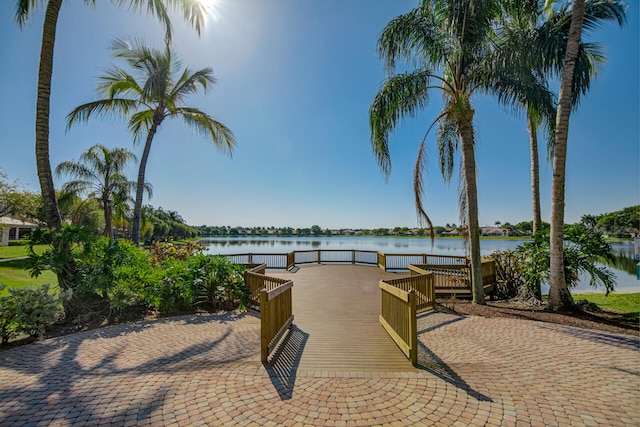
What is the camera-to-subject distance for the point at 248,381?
10.6ft

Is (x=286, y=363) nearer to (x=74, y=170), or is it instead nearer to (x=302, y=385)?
(x=302, y=385)

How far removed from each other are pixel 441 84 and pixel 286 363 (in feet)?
26.5

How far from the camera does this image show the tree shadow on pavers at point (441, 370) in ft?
9.76

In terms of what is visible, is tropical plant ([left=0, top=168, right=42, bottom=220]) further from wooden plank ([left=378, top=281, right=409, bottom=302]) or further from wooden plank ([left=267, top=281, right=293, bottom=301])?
wooden plank ([left=378, top=281, right=409, bottom=302])

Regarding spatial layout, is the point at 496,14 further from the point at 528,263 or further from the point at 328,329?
the point at 328,329

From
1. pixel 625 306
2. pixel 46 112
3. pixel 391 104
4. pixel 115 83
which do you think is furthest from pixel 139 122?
pixel 625 306

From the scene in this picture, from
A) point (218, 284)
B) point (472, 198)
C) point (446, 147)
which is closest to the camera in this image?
point (218, 284)

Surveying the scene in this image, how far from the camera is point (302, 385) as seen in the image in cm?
315

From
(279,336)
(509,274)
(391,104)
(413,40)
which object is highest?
(413,40)

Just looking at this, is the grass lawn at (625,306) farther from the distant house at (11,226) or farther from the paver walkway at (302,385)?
the distant house at (11,226)

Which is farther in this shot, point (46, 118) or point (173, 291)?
point (173, 291)

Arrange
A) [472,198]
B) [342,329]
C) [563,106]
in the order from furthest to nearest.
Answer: [472,198]
[563,106]
[342,329]

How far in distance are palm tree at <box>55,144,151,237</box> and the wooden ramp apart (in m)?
15.9

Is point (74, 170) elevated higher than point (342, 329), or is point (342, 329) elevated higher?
point (74, 170)
